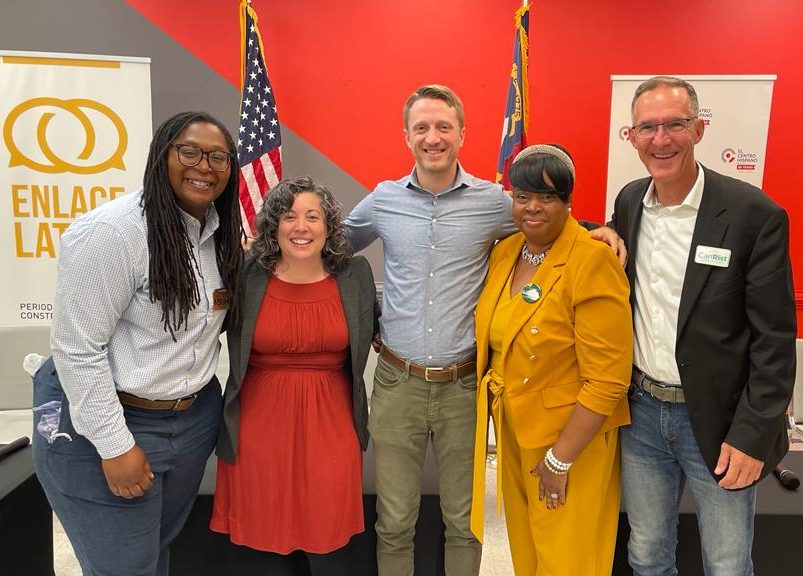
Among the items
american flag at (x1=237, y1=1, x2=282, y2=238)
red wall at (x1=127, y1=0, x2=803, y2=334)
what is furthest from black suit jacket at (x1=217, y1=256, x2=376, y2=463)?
red wall at (x1=127, y1=0, x2=803, y2=334)

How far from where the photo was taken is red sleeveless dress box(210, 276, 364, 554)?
5.88 ft

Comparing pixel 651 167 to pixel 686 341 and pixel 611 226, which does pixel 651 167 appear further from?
pixel 686 341

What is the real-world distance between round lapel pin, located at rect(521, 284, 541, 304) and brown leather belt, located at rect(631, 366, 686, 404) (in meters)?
0.40

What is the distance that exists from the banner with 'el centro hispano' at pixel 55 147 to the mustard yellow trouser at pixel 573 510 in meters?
3.45

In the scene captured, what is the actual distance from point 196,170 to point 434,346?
96cm

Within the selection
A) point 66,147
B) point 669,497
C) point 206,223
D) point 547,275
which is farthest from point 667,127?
point 66,147

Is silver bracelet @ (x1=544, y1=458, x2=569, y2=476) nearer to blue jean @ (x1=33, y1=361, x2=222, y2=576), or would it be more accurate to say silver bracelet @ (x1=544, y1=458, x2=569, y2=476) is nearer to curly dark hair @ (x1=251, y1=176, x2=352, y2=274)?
curly dark hair @ (x1=251, y1=176, x2=352, y2=274)

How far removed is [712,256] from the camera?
151cm

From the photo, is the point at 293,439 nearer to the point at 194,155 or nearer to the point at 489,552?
the point at 194,155

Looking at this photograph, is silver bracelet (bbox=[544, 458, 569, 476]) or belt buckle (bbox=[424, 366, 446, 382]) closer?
silver bracelet (bbox=[544, 458, 569, 476])

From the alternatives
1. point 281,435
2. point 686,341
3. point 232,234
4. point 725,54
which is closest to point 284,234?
point 232,234

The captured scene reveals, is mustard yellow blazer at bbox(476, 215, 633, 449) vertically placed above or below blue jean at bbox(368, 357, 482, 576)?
above

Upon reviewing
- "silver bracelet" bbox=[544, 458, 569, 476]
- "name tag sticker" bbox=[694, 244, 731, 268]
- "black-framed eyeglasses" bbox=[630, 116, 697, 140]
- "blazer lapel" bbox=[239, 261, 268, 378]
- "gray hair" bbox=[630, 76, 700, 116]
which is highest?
"gray hair" bbox=[630, 76, 700, 116]

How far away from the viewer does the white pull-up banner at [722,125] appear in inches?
155
